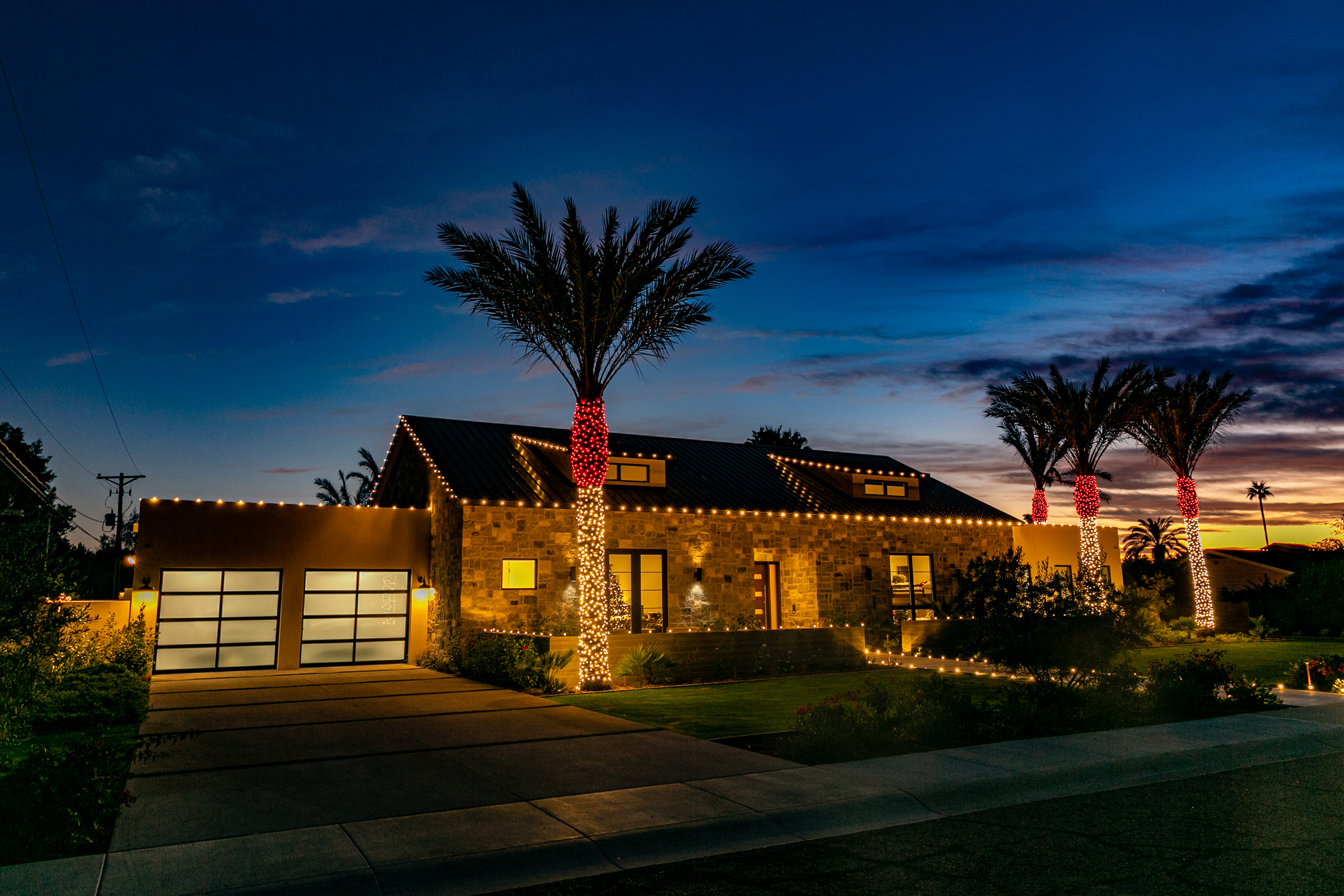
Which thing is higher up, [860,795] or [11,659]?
[11,659]

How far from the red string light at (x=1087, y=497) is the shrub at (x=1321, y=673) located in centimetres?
1245

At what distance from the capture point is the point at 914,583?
25.8 meters

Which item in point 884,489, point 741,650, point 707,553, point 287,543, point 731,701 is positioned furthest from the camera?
point 884,489

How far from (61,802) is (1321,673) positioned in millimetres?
18594

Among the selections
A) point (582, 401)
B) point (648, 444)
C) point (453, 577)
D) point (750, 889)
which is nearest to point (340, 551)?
point (453, 577)

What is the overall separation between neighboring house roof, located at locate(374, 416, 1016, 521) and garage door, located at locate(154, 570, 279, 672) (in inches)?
193

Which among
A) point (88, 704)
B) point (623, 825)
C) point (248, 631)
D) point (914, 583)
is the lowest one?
point (623, 825)

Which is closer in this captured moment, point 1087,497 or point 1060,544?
point 1087,497

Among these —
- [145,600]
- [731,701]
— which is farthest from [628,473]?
[145,600]

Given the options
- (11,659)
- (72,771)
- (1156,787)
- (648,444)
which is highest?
(648,444)

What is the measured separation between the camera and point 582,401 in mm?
16391

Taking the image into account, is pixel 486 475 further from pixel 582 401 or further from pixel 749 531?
pixel 749 531

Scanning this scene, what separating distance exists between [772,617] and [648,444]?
700 centimetres

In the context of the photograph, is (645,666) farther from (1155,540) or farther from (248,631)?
(1155,540)
